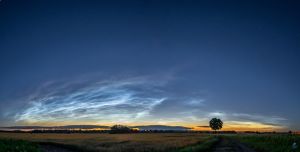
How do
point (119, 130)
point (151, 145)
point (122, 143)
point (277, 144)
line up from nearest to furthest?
point (277, 144)
point (151, 145)
point (122, 143)
point (119, 130)

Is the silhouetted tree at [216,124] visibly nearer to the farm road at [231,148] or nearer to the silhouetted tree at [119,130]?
the silhouetted tree at [119,130]

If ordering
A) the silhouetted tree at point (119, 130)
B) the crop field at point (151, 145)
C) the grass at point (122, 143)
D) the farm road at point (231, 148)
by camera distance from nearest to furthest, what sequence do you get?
the crop field at point (151, 145)
the farm road at point (231, 148)
the grass at point (122, 143)
the silhouetted tree at point (119, 130)

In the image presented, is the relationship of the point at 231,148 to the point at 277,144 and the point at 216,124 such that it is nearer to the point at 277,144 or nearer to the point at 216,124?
the point at 277,144

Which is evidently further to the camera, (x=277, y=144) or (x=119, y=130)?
(x=119, y=130)

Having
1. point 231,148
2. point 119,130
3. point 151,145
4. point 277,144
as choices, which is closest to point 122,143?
point 151,145

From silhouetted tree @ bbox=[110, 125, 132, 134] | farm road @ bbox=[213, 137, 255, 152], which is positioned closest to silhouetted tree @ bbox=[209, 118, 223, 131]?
silhouetted tree @ bbox=[110, 125, 132, 134]

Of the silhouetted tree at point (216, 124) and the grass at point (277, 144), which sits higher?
the grass at point (277, 144)

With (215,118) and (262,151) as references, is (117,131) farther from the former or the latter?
(262,151)

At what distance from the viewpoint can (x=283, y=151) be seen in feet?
88.0

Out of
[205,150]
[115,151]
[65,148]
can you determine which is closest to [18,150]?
[115,151]

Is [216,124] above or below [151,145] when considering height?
below

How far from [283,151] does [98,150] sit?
19794mm

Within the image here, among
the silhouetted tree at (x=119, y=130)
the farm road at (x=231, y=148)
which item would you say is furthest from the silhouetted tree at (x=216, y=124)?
the farm road at (x=231, y=148)

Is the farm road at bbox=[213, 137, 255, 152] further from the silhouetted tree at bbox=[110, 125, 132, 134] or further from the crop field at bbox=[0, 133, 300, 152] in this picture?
the silhouetted tree at bbox=[110, 125, 132, 134]
